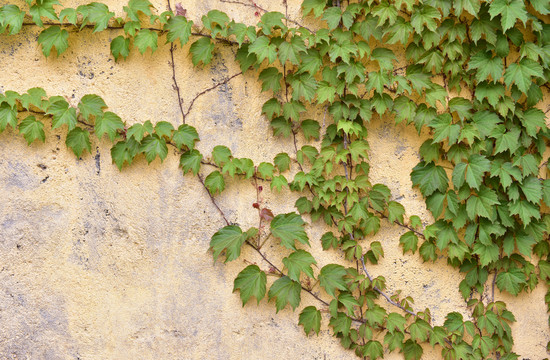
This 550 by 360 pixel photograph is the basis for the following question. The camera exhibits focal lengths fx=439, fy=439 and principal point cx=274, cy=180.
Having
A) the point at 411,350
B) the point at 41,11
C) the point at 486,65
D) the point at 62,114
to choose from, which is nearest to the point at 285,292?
the point at 411,350

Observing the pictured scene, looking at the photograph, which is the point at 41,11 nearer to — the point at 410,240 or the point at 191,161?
the point at 191,161

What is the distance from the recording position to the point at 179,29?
247 centimetres

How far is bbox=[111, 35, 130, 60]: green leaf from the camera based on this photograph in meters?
2.51

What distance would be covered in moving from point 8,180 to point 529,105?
306cm

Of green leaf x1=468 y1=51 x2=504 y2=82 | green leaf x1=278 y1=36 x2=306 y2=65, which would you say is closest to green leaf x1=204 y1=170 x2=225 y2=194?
green leaf x1=278 y1=36 x2=306 y2=65

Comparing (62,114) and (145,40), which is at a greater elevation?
(145,40)

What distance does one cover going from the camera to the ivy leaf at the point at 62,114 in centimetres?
243

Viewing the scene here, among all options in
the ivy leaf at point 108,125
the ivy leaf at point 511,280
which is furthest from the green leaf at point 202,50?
the ivy leaf at point 511,280

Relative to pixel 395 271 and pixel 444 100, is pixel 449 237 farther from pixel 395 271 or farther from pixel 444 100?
pixel 444 100

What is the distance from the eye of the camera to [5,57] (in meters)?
2.51

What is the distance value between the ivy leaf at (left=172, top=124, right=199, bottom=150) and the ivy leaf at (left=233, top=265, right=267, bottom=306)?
0.80 metres

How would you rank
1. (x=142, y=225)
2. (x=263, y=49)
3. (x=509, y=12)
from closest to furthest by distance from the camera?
1. (x=509, y=12)
2. (x=263, y=49)
3. (x=142, y=225)

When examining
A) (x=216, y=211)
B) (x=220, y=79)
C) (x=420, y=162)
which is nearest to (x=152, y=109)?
(x=220, y=79)

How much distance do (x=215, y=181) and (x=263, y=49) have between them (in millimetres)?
799
